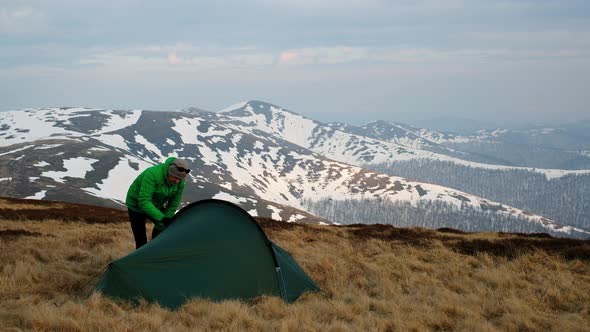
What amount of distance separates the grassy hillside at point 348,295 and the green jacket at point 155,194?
1910mm

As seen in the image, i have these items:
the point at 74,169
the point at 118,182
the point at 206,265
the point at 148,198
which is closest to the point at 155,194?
the point at 148,198

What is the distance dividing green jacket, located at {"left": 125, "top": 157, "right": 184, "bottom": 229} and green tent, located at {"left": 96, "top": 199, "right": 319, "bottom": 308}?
616 mm

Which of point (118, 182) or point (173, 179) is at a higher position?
point (173, 179)

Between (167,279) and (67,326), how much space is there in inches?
93.0

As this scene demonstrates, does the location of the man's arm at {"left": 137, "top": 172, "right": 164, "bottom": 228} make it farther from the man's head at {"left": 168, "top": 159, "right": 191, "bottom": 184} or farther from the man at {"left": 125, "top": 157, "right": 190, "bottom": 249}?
the man's head at {"left": 168, "top": 159, "right": 191, "bottom": 184}

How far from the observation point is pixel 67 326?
6441 mm

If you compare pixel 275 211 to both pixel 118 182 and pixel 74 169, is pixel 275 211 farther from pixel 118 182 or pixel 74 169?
pixel 74 169

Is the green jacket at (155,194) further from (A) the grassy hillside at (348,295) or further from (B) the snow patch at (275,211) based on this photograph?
(B) the snow patch at (275,211)

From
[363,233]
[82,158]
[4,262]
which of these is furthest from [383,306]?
Result: [82,158]

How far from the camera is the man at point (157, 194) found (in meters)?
9.81

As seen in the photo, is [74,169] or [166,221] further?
[74,169]

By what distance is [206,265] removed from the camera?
9.12 metres

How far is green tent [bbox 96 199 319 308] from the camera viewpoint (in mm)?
8477

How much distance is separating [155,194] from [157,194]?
0.04 meters
